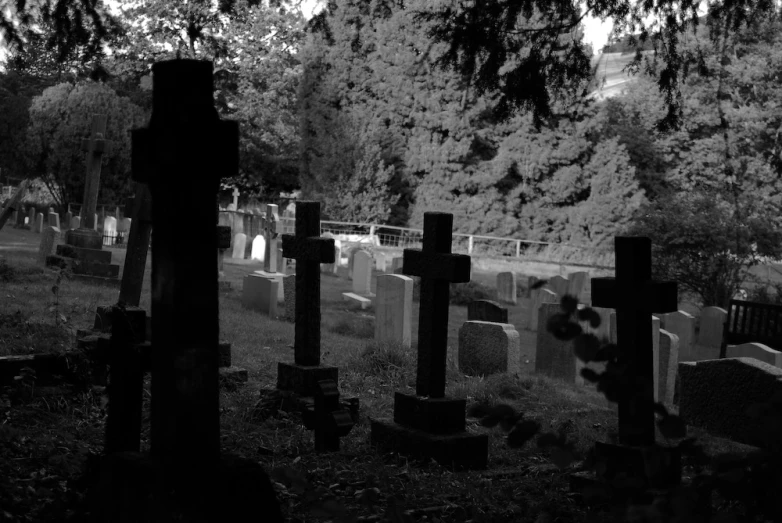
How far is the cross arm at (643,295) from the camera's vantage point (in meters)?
4.72

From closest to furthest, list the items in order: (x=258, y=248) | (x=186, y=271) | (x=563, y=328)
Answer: (x=563, y=328), (x=186, y=271), (x=258, y=248)

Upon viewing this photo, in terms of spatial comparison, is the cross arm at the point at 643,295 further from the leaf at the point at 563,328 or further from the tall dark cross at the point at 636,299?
the leaf at the point at 563,328

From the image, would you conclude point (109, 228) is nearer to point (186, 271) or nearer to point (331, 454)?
point (331, 454)

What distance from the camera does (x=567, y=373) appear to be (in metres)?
10.8

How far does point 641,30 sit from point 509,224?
26013mm

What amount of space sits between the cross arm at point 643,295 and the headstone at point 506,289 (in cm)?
1504

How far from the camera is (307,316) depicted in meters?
6.85

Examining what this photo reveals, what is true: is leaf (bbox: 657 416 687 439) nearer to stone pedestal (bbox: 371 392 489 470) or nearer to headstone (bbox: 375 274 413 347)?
stone pedestal (bbox: 371 392 489 470)

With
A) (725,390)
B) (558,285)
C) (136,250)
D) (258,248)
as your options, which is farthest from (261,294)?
(258,248)

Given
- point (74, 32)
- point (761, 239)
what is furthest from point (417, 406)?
point (761, 239)

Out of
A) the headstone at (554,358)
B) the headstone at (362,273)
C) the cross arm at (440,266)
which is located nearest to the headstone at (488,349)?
the headstone at (554,358)

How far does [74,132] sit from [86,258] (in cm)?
1544

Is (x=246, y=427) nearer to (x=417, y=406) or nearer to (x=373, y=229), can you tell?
(x=417, y=406)

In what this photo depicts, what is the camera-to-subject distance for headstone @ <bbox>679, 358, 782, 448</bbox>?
20.5 feet
